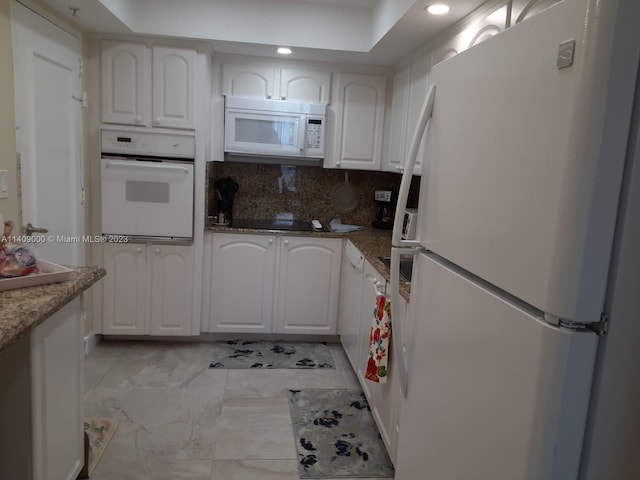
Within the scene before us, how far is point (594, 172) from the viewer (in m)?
0.74

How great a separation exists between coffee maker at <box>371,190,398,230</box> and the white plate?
2.52 meters

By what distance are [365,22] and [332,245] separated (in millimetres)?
1536

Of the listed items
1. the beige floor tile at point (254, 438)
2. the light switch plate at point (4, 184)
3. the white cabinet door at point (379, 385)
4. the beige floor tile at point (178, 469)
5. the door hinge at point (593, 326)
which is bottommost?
the beige floor tile at point (178, 469)

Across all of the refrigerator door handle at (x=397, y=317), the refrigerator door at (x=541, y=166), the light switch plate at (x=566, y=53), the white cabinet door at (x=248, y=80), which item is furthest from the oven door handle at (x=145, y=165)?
the light switch plate at (x=566, y=53)

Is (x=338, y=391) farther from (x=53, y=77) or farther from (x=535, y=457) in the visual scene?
(x=53, y=77)

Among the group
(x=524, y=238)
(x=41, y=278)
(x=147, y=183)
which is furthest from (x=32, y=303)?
(x=147, y=183)

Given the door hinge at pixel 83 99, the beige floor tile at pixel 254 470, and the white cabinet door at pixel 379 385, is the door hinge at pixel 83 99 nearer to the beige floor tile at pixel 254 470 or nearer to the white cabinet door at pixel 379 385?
the white cabinet door at pixel 379 385

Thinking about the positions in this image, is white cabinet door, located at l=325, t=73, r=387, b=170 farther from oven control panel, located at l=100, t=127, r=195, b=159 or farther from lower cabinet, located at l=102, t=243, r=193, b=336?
lower cabinet, located at l=102, t=243, r=193, b=336

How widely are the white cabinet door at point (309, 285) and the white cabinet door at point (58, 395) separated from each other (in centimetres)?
182

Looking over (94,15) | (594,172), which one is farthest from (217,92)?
(594,172)

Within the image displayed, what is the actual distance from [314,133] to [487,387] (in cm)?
265

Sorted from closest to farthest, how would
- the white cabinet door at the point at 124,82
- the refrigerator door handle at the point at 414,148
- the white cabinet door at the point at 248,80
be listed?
the refrigerator door handle at the point at 414,148
the white cabinet door at the point at 124,82
the white cabinet door at the point at 248,80

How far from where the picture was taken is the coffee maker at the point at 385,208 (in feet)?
12.1

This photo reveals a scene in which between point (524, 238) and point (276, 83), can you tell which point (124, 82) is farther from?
point (524, 238)
